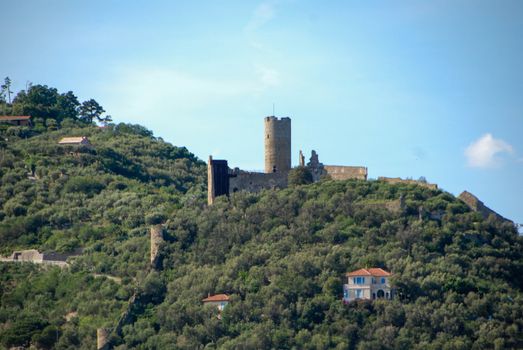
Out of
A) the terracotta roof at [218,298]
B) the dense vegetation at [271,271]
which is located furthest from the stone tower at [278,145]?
the terracotta roof at [218,298]

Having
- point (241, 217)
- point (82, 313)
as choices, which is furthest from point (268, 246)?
point (82, 313)

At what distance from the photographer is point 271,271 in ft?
214

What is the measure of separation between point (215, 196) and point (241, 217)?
3.99 metres

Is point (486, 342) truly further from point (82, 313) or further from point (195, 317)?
point (82, 313)

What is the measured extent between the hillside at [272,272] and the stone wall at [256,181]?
5.73 feet

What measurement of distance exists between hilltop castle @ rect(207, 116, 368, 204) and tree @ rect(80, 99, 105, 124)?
3594 cm

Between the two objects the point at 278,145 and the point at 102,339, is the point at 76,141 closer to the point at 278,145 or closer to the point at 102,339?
the point at 278,145

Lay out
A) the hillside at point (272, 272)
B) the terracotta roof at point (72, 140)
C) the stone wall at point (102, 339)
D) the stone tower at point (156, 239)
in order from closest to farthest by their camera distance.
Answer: the hillside at point (272, 272)
the stone wall at point (102, 339)
the stone tower at point (156, 239)
the terracotta roof at point (72, 140)

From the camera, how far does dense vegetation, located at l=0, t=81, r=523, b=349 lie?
6134 cm

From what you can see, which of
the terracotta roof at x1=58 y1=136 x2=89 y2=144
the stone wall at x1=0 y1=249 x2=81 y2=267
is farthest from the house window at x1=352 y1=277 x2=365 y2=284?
the terracotta roof at x1=58 y1=136 x2=89 y2=144

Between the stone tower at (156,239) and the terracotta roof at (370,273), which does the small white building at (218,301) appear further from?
the stone tower at (156,239)

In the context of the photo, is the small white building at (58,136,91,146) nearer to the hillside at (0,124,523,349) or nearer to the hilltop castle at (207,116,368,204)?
the hillside at (0,124,523,349)

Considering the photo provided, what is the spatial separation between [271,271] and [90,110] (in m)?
48.5

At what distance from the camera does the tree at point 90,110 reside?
11025cm
